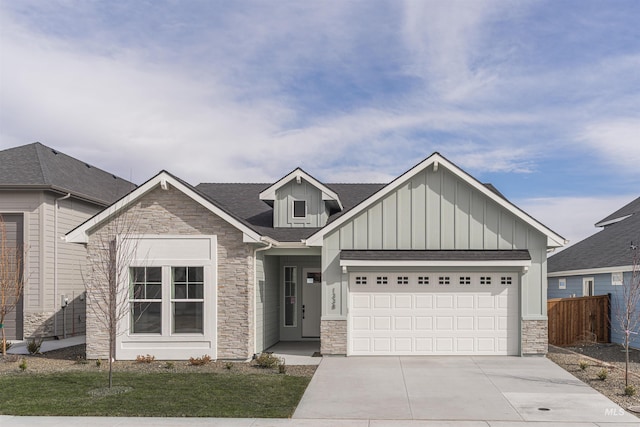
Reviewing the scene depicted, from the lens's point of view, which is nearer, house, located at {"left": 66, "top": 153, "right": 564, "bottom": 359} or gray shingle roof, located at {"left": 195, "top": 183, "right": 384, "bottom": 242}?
house, located at {"left": 66, "top": 153, "right": 564, "bottom": 359}

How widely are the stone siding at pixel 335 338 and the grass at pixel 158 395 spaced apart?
3213mm

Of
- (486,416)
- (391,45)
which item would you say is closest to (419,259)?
(391,45)

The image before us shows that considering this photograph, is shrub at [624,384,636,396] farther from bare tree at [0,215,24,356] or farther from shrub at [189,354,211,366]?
bare tree at [0,215,24,356]

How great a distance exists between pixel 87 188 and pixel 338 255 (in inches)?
457

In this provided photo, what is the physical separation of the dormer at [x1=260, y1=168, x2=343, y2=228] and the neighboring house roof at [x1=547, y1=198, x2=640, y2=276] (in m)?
9.16

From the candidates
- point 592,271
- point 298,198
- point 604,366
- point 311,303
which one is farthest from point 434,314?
point 592,271

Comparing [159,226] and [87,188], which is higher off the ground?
[87,188]

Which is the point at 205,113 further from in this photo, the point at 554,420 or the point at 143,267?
the point at 554,420

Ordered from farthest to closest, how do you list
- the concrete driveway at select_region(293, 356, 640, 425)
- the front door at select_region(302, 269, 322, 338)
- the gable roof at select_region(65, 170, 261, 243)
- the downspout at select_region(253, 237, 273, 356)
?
the front door at select_region(302, 269, 322, 338), the downspout at select_region(253, 237, 273, 356), the gable roof at select_region(65, 170, 261, 243), the concrete driveway at select_region(293, 356, 640, 425)

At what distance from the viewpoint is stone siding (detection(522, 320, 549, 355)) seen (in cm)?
1630

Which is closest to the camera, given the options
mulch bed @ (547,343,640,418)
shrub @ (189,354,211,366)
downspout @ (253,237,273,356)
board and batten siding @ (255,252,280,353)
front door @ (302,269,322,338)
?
mulch bed @ (547,343,640,418)

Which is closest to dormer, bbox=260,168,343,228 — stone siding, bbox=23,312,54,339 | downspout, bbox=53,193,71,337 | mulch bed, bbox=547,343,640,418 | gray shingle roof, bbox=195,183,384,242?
gray shingle roof, bbox=195,183,384,242

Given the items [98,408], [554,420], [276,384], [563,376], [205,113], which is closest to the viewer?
[554,420]

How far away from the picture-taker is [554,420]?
9680 mm
